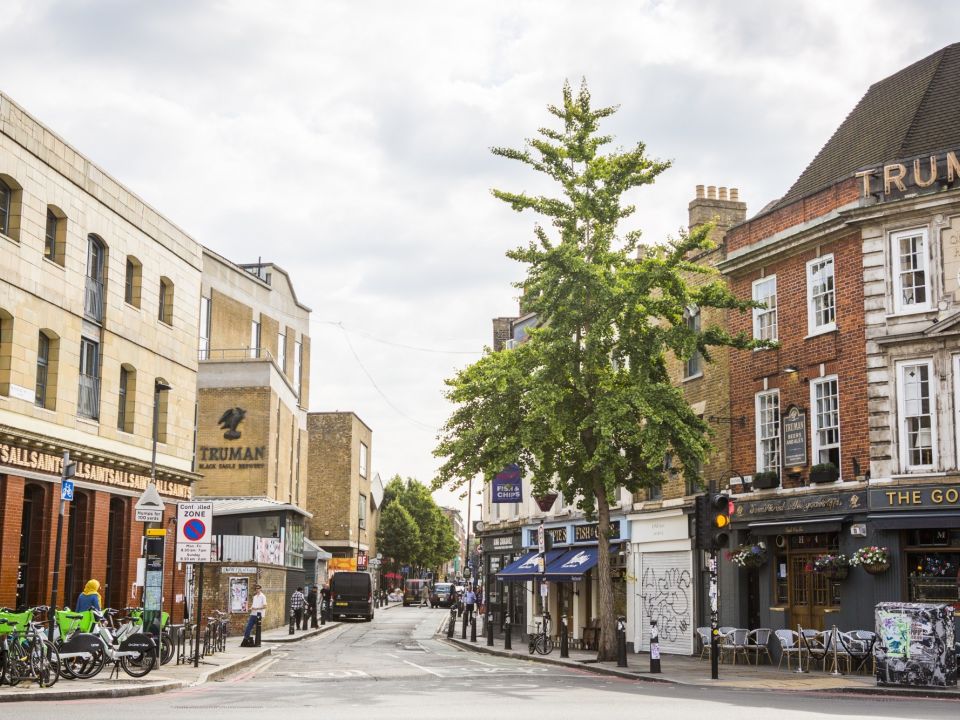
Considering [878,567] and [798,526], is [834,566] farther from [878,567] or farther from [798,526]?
[798,526]

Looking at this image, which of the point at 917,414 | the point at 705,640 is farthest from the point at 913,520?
the point at 705,640

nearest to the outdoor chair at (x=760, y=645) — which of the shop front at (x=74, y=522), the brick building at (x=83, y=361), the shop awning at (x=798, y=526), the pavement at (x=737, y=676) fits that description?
the pavement at (x=737, y=676)

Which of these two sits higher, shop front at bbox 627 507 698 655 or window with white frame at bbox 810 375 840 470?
window with white frame at bbox 810 375 840 470

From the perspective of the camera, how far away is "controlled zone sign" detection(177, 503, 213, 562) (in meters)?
22.6

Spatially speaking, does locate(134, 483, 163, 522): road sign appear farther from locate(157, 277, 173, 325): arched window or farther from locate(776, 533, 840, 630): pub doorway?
locate(776, 533, 840, 630): pub doorway

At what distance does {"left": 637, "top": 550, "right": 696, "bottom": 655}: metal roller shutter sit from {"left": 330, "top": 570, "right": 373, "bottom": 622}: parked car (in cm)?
2910

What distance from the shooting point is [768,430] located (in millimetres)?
28516

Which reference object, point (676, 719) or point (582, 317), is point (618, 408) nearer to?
point (582, 317)

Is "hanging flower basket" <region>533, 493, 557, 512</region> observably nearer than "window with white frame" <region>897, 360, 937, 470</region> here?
No

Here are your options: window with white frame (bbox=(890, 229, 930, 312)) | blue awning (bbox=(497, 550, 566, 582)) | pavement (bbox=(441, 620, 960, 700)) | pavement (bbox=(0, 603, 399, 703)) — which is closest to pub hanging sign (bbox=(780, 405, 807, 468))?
window with white frame (bbox=(890, 229, 930, 312))

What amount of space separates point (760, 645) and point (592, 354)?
799 cm

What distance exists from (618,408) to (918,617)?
8.68m

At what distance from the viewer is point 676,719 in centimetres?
1355

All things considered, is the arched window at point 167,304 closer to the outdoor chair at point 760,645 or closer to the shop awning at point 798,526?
the shop awning at point 798,526
